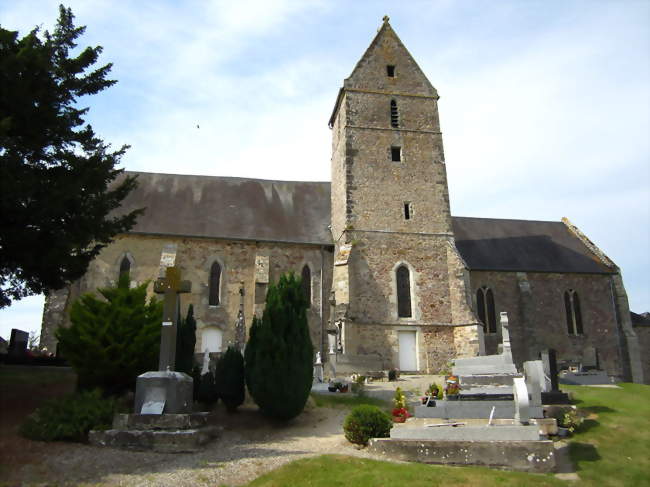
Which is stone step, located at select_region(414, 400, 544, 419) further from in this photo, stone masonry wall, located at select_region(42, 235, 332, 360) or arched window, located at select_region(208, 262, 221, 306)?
arched window, located at select_region(208, 262, 221, 306)

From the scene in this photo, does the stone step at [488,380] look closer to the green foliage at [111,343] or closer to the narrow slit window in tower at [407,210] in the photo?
the green foliage at [111,343]

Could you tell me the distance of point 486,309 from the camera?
960 inches

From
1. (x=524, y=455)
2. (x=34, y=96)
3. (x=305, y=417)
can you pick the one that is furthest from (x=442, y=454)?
(x=34, y=96)

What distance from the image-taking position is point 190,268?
70.5 feet

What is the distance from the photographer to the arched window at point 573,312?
985 inches

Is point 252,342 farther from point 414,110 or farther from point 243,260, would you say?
point 414,110

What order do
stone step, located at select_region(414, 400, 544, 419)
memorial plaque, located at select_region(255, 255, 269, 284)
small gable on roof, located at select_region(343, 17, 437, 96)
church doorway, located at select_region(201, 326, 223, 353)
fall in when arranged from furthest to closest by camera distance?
small gable on roof, located at select_region(343, 17, 437, 96)
memorial plaque, located at select_region(255, 255, 269, 284)
church doorway, located at select_region(201, 326, 223, 353)
stone step, located at select_region(414, 400, 544, 419)

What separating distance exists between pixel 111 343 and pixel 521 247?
21401 millimetres

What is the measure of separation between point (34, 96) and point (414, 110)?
52.8 ft

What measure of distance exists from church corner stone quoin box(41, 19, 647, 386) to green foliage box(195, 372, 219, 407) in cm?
667

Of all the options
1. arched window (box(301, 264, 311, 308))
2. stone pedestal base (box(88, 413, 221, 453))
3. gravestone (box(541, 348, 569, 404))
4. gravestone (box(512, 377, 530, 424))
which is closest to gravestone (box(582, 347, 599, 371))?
gravestone (box(541, 348, 569, 404))

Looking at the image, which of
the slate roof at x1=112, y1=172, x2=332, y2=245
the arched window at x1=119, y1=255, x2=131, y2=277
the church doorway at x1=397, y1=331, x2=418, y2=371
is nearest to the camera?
the church doorway at x1=397, y1=331, x2=418, y2=371

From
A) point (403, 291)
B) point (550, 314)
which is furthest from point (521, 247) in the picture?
point (403, 291)

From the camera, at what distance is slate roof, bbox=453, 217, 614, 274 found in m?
25.5
